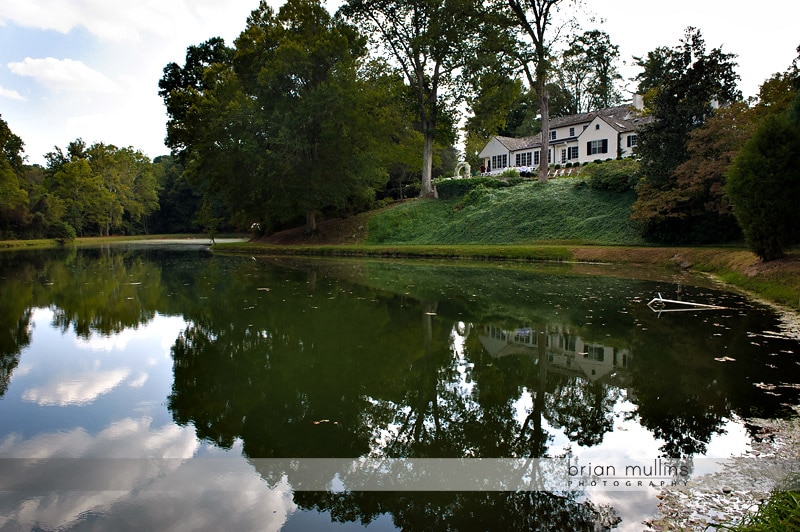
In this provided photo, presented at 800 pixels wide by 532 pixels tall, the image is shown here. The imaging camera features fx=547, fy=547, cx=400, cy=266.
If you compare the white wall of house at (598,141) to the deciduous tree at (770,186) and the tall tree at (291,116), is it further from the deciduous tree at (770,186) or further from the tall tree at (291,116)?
the deciduous tree at (770,186)

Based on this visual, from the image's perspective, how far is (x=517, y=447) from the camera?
17.1 ft

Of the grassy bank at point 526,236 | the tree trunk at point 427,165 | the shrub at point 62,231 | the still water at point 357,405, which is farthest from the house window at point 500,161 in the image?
the still water at point 357,405

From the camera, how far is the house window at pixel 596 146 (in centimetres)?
5581

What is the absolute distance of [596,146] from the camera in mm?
56625

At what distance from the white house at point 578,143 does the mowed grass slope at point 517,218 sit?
590 inches

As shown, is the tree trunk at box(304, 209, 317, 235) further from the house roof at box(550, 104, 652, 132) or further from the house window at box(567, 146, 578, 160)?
the house window at box(567, 146, 578, 160)

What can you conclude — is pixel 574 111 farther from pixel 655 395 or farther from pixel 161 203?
pixel 655 395

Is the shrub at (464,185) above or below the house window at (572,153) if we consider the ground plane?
below

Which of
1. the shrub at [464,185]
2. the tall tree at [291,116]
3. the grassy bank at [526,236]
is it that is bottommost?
the grassy bank at [526,236]

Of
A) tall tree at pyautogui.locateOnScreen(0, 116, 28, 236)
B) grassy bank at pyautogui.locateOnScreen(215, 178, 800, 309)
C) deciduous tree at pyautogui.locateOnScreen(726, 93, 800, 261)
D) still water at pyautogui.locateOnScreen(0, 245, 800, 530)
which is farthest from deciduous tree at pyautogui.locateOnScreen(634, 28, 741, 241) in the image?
tall tree at pyautogui.locateOnScreen(0, 116, 28, 236)

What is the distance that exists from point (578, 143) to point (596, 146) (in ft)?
7.85

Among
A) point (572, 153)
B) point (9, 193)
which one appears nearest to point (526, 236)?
point (572, 153)

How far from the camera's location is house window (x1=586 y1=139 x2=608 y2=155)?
55.8 metres

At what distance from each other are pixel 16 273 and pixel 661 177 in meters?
28.9
